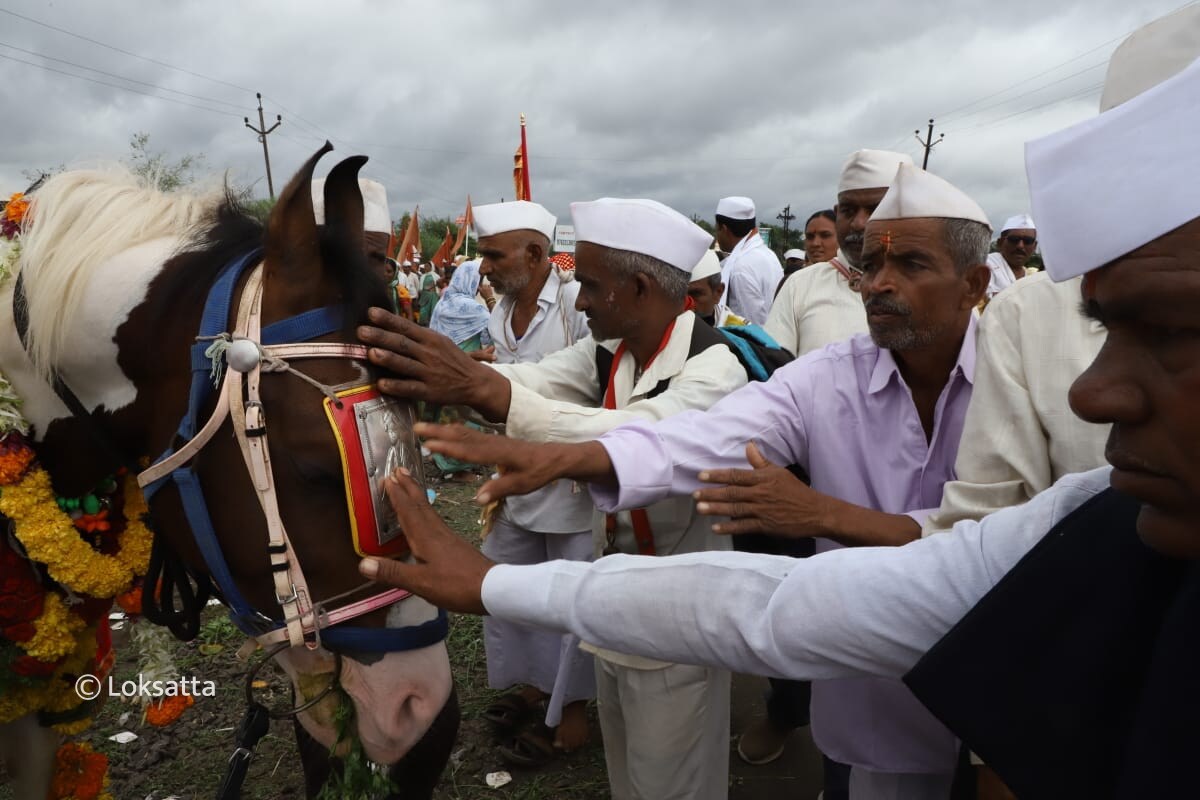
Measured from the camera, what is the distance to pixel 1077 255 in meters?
0.90

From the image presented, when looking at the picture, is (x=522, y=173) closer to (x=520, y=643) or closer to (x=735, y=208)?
(x=735, y=208)

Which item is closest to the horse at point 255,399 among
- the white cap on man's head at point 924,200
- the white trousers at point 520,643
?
the white cap on man's head at point 924,200

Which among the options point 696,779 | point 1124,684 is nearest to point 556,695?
point 696,779

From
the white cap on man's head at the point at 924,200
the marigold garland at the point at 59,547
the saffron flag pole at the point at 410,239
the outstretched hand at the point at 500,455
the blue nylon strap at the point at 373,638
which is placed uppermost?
the saffron flag pole at the point at 410,239

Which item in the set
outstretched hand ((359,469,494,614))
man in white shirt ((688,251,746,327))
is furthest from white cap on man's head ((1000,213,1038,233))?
outstretched hand ((359,469,494,614))

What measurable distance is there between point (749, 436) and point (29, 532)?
81.5 inches

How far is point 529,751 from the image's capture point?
364cm

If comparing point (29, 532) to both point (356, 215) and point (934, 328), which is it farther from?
point (934, 328)

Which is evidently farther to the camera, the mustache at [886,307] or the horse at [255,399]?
the mustache at [886,307]

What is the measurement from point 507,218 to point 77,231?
113 inches

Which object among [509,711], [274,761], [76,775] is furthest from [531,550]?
[76,775]

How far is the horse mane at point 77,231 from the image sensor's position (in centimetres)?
190

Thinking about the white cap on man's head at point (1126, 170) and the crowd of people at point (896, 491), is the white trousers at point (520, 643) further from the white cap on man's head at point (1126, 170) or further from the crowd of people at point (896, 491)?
the white cap on man's head at point (1126, 170)

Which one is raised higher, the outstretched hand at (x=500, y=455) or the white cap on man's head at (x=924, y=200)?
the white cap on man's head at (x=924, y=200)
